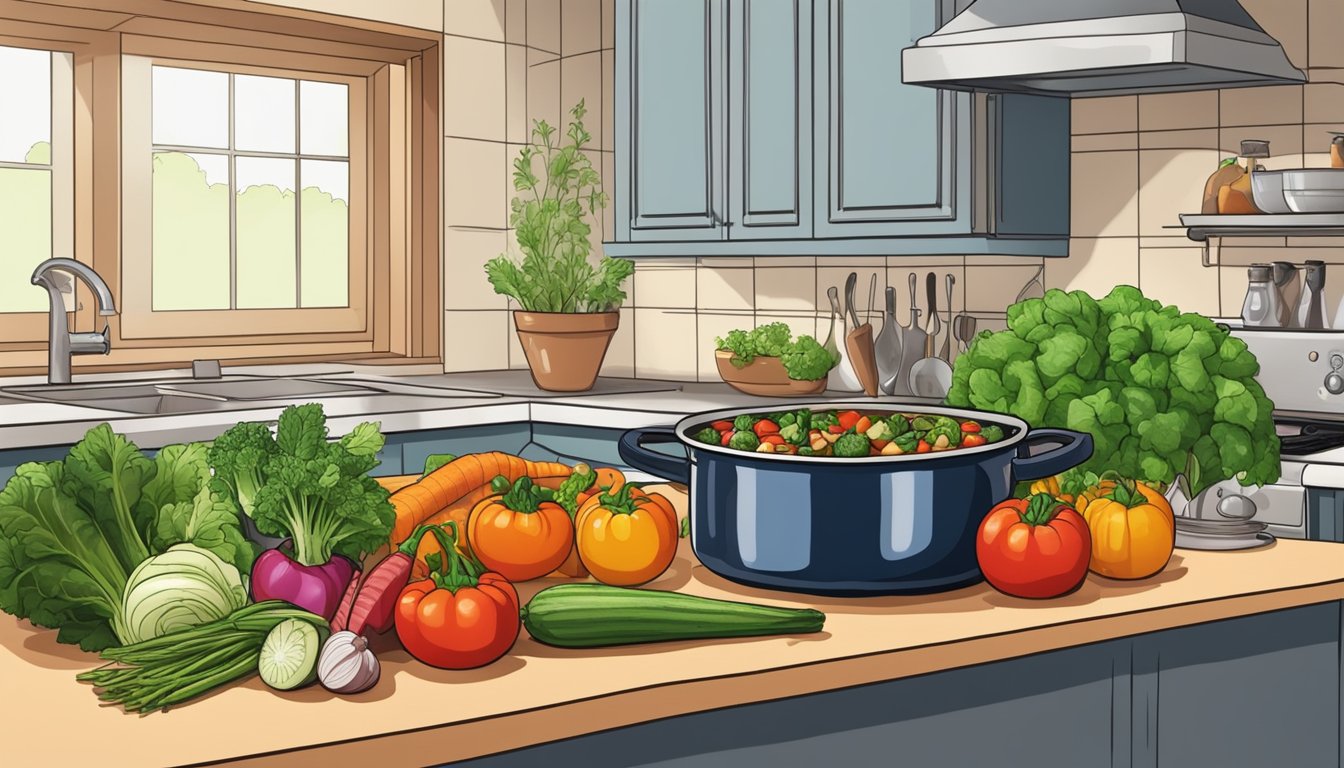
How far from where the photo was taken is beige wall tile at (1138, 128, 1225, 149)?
3.05 metres

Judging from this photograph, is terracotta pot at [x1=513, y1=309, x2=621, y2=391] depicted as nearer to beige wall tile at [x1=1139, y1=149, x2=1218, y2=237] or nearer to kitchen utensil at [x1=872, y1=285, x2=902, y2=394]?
kitchen utensil at [x1=872, y1=285, x2=902, y2=394]

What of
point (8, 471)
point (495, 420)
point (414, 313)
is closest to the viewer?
point (8, 471)

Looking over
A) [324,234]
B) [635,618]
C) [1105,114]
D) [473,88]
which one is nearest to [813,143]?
[1105,114]

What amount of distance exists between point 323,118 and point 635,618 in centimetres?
331

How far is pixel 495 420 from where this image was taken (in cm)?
328

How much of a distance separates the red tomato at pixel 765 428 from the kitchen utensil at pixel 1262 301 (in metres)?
1.82

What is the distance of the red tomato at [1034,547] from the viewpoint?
127 centimetres

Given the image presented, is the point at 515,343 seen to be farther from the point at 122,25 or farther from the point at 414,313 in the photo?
the point at 122,25

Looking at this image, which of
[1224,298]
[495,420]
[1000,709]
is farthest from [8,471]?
[1224,298]

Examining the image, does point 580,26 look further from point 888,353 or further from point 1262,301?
point 1262,301

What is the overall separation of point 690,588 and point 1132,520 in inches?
17.2

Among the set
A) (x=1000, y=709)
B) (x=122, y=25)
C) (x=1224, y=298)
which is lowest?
(x=1000, y=709)

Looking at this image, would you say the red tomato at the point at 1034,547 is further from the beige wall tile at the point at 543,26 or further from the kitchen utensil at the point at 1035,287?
the beige wall tile at the point at 543,26

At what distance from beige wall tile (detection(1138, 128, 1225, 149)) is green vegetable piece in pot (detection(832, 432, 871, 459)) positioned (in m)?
2.12
